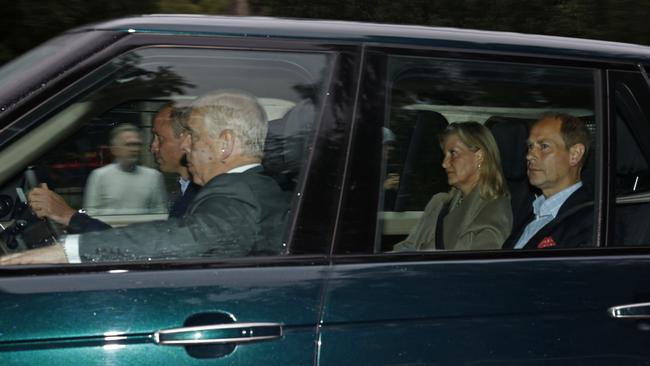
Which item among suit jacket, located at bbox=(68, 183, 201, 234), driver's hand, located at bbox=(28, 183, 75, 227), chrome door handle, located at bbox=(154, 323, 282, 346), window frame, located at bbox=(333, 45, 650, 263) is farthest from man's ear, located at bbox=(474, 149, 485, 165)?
driver's hand, located at bbox=(28, 183, 75, 227)

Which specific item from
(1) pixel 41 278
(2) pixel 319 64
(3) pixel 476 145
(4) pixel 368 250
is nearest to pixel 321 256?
(4) pixel 368 250

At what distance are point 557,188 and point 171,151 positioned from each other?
1.27 metres

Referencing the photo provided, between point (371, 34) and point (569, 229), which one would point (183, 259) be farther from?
point (569, 229)

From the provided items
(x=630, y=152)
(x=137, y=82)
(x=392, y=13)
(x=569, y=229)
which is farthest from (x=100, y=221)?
(x=392, y=13)

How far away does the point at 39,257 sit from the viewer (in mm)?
2605

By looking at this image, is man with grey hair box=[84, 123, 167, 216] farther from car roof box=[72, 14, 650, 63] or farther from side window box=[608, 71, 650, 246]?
side window box=[608, 71, 650, 246]

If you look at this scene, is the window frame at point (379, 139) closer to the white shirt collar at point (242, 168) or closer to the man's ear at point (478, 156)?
the white shirt collar at point (242, 168)

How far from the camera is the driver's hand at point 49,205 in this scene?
2.83 meters

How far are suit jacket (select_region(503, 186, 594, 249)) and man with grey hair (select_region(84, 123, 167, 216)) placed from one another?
104cm

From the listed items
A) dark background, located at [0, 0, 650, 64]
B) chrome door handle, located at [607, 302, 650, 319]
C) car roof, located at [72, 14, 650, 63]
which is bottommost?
chrome door handle, located at [607, 302, 650, 319]

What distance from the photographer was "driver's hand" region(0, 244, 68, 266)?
255 centimetres

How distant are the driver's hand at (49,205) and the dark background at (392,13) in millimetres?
4926

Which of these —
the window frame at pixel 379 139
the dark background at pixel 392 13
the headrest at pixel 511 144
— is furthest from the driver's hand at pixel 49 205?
the dark background at pixel 392 13

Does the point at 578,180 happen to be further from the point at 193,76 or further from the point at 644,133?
the point at 193,76
